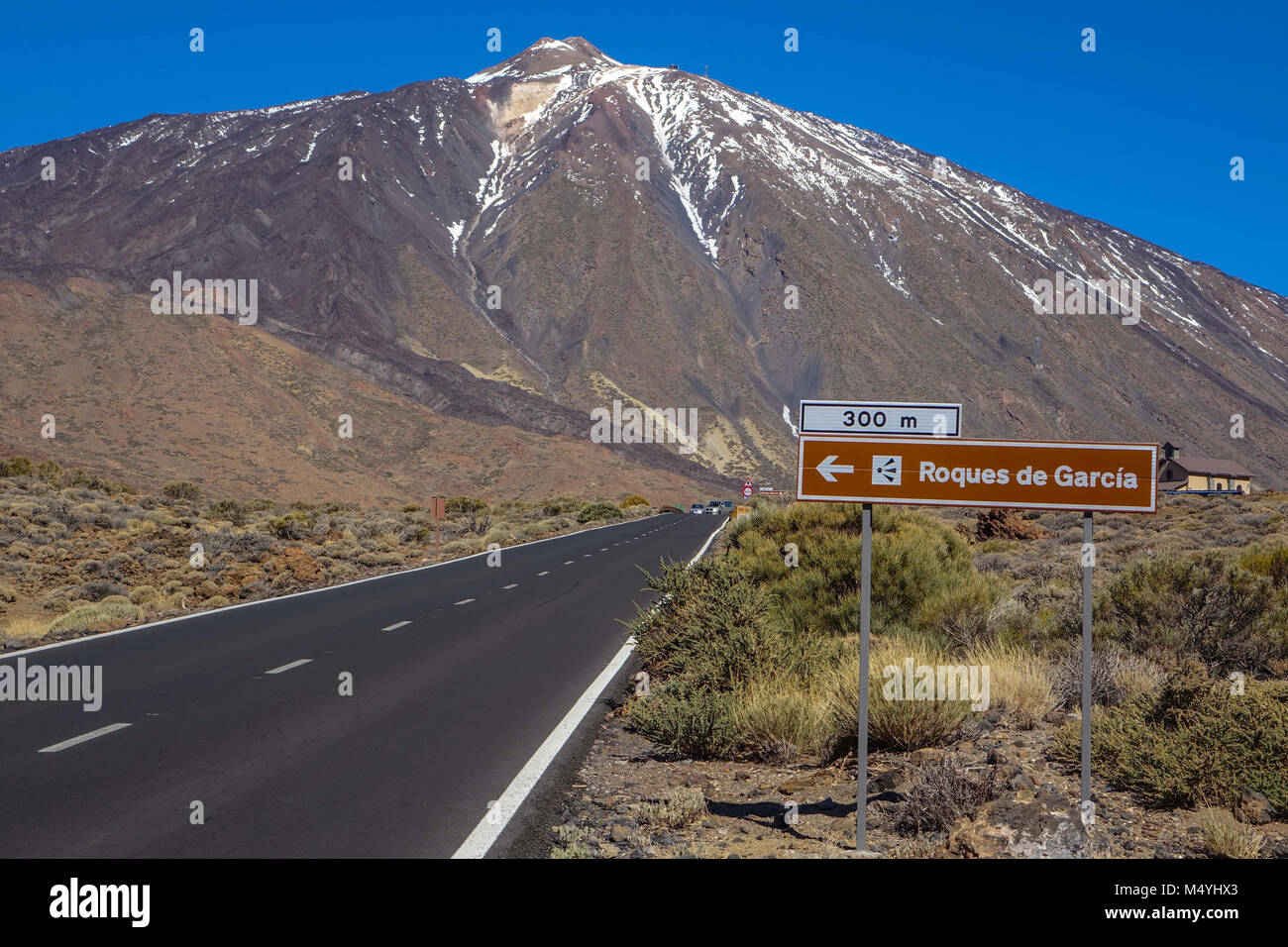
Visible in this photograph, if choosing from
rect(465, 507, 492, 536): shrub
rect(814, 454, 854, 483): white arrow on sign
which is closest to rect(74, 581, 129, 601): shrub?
rect(814, 454, 854, 483): white arrow on sign

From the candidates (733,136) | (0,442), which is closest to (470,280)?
(733,136)

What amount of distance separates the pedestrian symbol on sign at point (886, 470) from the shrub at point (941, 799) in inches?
62.4

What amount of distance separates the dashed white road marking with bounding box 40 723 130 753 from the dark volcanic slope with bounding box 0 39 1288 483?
254ft

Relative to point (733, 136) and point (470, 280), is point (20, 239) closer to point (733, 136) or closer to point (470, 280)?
point (470, 280)

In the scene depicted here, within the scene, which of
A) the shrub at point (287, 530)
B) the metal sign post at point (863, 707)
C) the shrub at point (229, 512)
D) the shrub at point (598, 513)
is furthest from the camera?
the shrub at point (598, 513)

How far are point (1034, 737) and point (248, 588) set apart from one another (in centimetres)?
1649

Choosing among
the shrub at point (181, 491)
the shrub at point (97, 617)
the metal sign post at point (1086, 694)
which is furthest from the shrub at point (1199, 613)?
the shrub at point (181, 491)

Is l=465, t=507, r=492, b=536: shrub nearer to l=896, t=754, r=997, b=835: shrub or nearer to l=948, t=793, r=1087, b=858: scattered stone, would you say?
l=896, t=754, r=997, b=835: shrub

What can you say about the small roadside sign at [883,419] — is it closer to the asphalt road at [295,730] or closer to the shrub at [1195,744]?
the shrub at [1195,744]

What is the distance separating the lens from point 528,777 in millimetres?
7113

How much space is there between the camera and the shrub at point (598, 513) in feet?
180

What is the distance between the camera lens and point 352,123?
150000mm

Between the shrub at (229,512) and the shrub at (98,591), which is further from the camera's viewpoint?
the shrub at (229,512)

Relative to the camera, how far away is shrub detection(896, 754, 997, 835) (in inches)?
220
